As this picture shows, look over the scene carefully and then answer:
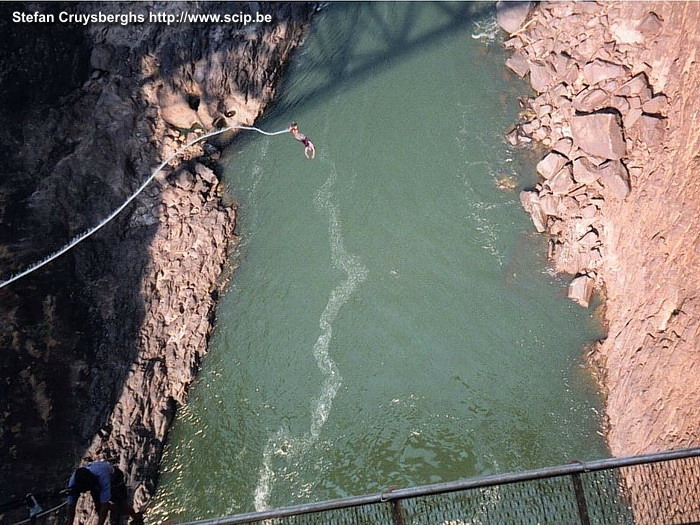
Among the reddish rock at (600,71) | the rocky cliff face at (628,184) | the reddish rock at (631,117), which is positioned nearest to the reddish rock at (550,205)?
the rocky cliff face at (628,184)

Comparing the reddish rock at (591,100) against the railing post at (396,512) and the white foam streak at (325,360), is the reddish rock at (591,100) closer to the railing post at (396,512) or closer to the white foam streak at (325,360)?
the white foam streak at (325,360)

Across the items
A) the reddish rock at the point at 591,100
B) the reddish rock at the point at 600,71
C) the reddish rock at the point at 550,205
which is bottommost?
the reddish rock at the point at 550,205

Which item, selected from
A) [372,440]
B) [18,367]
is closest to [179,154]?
[18,367]

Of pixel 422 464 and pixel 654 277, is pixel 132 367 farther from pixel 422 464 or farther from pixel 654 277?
pixel 654 277

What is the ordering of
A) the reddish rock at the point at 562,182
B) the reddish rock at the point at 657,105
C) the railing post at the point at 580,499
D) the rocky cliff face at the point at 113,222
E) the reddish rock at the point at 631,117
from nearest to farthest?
the railing post at the point at 580,499
the rocky cliff face at the point at 113,222
the reddish rock at the point at 657,105
the reddish rock at the point at 631,117
the reddish rock at the point at 562,182

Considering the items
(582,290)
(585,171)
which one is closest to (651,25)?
(585,171)

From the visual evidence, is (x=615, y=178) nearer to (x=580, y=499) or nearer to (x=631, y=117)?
(x=631, y=117)
